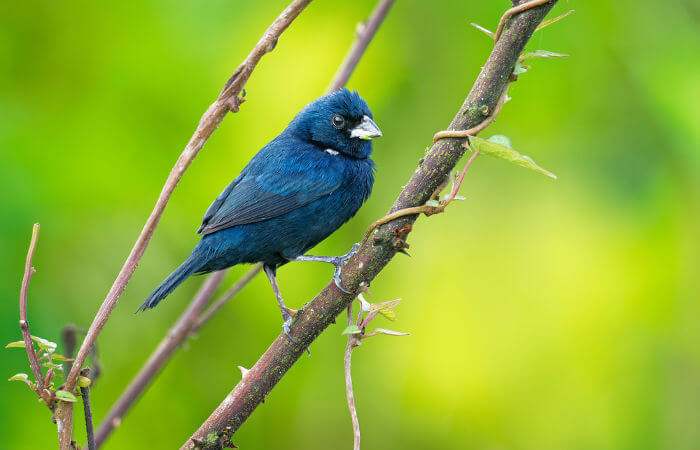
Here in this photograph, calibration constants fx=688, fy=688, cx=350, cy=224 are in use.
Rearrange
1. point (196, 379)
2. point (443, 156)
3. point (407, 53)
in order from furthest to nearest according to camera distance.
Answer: point (407, 53) → point (196, 379) → point (443, 156)

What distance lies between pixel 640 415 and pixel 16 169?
2.72 m

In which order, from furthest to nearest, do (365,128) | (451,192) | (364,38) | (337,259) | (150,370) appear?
(365,128)
(337,259)
(364,38)
(150,370)
(451,192)

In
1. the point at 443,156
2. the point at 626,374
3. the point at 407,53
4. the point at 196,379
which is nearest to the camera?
the point at 443,156

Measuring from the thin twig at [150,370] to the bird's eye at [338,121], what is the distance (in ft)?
3.73

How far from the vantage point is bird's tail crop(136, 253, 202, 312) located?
2.46 metres

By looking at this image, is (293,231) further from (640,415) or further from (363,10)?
(640,415)

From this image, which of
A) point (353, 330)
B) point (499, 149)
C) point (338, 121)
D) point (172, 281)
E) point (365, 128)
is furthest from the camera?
point (338, 121)

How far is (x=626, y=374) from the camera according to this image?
8.78 feet

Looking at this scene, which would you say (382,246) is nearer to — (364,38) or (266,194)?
(364,38)

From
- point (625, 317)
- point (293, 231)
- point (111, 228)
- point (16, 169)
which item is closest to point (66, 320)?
point (111, 228)

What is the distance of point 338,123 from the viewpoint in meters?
3.16

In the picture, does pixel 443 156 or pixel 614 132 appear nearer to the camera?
pixel 443 156

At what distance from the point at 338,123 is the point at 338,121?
0.01 m

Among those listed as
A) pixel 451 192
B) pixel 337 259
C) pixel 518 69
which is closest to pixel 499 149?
pixel 451 192
